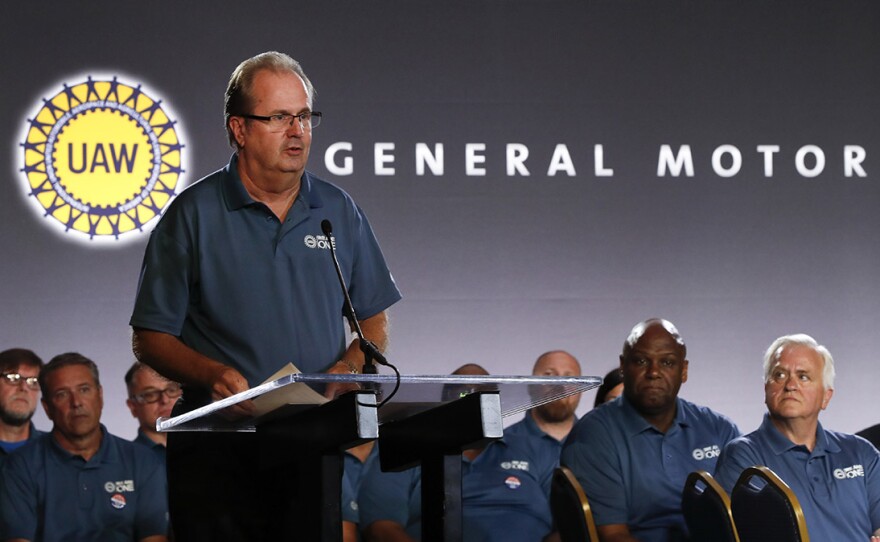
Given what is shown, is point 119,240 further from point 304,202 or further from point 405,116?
point 304,202

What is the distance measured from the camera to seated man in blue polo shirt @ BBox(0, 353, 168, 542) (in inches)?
168

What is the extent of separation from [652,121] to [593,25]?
1.58 feet

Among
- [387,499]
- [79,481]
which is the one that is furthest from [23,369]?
[387,499]

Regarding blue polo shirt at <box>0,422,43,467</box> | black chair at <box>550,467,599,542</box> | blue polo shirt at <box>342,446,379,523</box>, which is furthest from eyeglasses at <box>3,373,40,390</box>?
black chair at <box>550,467,599,542</box>

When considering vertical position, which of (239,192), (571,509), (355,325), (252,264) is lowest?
(571,509)

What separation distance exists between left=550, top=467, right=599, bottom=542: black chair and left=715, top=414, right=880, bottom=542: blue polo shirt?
0.62 meters

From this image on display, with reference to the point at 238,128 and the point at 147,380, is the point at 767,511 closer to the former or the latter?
the point at 238,128

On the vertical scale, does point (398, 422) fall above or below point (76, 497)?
above

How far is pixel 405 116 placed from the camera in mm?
5262

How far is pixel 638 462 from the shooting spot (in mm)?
4125

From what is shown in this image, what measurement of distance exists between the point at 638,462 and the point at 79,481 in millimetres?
1922

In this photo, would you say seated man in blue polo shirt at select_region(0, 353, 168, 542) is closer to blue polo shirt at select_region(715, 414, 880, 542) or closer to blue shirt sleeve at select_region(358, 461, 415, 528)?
blue shirt sleeve at select_region(358, 461, 415, 528)

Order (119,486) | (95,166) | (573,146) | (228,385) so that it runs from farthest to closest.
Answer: (573,146)
(95,166)
(119,486)
(228,385)

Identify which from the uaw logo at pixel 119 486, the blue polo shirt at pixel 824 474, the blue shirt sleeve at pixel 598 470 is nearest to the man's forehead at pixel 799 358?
the blue polo shirt at pixel 824 474
